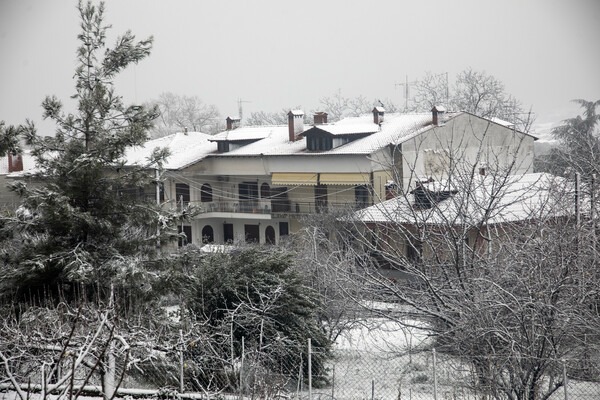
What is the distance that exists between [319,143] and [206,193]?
305 inches

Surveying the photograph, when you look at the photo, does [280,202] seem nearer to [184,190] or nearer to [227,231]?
[227,231]

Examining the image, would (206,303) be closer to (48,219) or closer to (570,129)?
(48,219)

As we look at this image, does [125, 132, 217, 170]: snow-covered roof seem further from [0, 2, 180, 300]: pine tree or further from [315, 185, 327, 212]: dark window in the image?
[0, 2, 180, 300]: pine tree

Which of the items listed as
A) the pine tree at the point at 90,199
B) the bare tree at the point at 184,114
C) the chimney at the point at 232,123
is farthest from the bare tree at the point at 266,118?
the pine tree at the point at 90,199

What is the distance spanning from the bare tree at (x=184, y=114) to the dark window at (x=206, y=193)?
38.8 meters

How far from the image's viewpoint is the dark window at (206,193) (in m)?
36.2

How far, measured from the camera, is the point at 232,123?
132ft

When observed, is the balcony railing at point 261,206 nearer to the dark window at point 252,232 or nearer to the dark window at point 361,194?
the dark window at point 252,232

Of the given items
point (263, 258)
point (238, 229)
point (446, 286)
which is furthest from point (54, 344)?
point (238, 229)

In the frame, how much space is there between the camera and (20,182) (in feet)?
40.9

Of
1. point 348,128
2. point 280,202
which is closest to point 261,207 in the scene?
point 280,202

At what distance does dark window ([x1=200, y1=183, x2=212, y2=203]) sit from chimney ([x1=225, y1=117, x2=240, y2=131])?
16.6 ft

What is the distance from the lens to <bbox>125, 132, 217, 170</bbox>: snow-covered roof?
3469cm

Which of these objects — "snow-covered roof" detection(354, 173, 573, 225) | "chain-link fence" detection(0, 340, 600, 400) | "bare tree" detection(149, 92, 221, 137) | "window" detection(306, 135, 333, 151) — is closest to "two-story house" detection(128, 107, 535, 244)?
"window" detection(306, 135, 333, 151)
